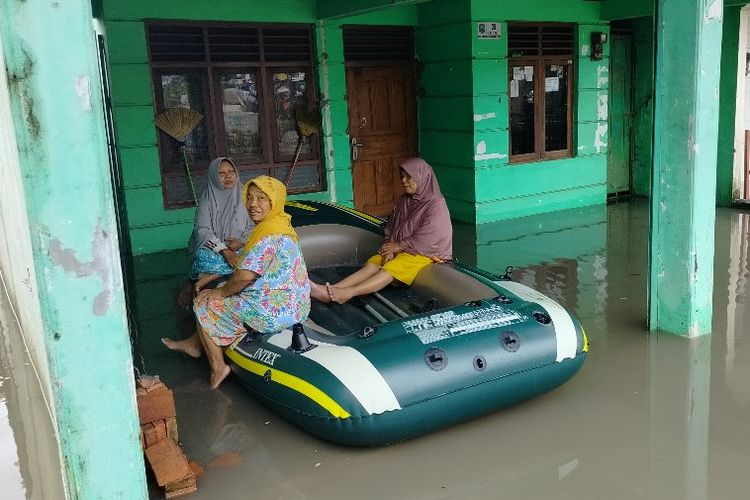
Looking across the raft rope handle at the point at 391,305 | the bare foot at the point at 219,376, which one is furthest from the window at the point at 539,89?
the bare foot at the point at 219,376

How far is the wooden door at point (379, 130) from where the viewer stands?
752cm

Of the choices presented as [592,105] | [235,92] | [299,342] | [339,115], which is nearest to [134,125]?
[235,92]

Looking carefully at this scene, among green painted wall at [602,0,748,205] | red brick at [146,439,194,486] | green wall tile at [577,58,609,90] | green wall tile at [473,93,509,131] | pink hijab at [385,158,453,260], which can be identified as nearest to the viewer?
red brick at [146,439,194,486]

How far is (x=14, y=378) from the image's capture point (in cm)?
422

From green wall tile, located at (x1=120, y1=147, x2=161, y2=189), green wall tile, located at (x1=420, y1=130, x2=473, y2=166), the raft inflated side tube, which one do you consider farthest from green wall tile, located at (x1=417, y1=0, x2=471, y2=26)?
the raft inflated side tube

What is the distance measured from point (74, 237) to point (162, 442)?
1041 millimetres

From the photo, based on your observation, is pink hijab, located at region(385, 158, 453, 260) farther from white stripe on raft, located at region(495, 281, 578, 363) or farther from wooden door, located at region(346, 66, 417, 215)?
wooden door, located at region(346, 66, 417, 215)

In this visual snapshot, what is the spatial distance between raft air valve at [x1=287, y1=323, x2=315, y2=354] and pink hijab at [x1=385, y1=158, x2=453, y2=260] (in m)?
1.30

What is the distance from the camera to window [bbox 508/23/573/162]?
7.55 metres

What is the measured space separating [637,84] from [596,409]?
257 inches

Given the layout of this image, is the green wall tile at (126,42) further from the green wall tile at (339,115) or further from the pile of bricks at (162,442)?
the pile of bricks at (162,442)

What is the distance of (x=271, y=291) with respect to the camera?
11.0 ft

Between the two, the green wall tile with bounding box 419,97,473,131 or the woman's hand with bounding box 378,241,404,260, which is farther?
the green wall tile with bounding box 419,97,473,131

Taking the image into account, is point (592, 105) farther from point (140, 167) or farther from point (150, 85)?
point (140, 167)
